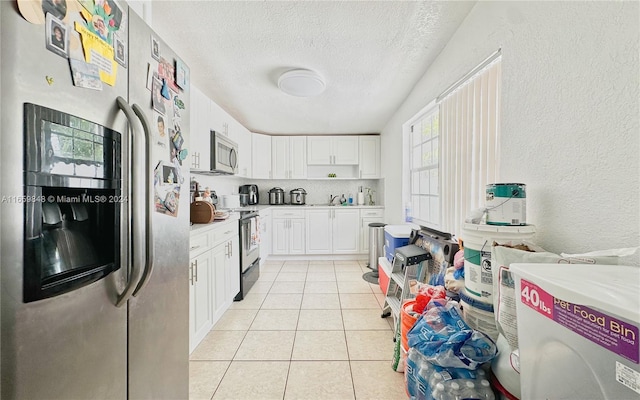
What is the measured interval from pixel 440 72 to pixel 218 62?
74.8 inches

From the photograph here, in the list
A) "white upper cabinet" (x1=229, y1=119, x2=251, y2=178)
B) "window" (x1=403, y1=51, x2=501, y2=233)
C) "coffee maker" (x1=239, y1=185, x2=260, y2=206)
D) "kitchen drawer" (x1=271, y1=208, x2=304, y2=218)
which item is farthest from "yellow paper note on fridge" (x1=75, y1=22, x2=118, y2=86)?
"coffee maker" (x1=239, y1=185, x2=260, y2=206)

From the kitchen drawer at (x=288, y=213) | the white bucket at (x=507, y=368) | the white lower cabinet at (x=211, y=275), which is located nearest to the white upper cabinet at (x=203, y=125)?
the white lower cabinet at (x=211, y=275)

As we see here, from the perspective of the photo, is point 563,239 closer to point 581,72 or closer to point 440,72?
point 581,72

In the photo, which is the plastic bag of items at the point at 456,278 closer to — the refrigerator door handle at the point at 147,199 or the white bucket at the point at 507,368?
the white bucket at the point at 507,368

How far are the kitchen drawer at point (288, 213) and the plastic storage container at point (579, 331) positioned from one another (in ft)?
12.2

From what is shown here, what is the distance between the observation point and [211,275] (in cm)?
205

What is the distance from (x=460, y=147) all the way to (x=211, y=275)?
7.40 feet

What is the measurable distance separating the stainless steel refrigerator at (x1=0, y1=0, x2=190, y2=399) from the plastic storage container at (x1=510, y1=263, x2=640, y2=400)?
3.66 ft

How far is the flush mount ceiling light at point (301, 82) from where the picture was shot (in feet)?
7.27

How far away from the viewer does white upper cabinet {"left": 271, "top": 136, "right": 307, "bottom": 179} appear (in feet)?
14.8

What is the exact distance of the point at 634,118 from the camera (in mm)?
741

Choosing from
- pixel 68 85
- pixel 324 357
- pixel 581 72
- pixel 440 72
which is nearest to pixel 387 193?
pixel 440 72

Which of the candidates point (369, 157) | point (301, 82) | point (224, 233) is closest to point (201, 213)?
point (224, 233)

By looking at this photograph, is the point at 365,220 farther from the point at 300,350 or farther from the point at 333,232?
the point at 300,350
